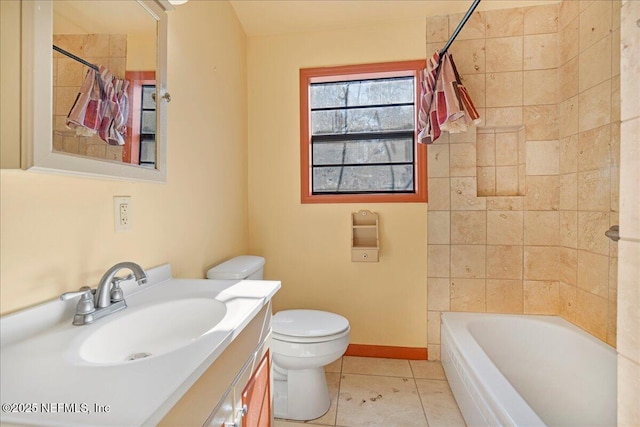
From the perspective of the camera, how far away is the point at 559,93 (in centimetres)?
193

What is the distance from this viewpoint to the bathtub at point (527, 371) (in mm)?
1236

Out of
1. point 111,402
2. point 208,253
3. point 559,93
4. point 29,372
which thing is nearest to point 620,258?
point 111,402

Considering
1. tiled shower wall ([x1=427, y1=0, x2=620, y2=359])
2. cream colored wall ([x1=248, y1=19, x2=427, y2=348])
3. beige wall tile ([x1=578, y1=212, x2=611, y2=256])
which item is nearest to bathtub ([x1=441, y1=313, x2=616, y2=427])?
tiled shower wall ([x1=427, y1=0, x2=620, y2=359])

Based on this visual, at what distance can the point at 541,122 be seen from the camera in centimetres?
195

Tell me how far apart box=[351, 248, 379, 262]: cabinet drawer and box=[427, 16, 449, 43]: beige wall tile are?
1542mm

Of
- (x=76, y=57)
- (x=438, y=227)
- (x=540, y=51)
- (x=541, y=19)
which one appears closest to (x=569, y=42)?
(x=540, y=51)

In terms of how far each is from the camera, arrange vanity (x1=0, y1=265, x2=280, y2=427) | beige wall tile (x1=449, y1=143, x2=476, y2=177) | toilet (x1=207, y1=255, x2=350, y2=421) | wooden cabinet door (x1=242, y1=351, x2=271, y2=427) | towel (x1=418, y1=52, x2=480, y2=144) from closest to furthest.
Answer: vanity (x1=0, y1=265, x2=280, y2=427) → wooden cabinet door (x1=242, y1=351, x2=271, y2=427) → toilet (x1=207, y1=255, x2=350, y2=421) → towel (x1=418, y1=52, x2=480, y2=144) → beige wall tile (x1=449, y1=143, x2=476, y2=177)

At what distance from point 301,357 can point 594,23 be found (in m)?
2.43

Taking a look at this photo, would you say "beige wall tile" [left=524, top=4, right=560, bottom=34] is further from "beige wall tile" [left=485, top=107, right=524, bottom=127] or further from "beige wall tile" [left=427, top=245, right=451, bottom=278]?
"beige wall tile" [left=427, top=245, right=451, bottom=278]

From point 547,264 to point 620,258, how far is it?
70.6 inches

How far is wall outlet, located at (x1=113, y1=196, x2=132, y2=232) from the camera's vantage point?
1.02 metres

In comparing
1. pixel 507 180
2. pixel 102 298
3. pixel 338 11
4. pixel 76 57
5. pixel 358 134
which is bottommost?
pixel 102 298

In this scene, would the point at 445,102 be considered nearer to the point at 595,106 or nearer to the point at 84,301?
the point at 595,106

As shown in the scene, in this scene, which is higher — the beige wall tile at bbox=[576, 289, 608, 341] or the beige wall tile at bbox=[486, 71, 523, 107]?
the beige wall tile at bbox=[486, 71, 523, 107]
